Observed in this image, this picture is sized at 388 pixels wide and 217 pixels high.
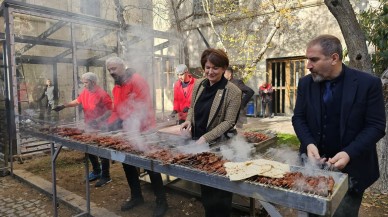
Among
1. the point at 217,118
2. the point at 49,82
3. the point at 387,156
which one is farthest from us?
the point at 49,82

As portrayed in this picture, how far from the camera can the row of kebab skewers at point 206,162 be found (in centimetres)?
176

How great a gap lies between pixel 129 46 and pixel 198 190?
5.69m

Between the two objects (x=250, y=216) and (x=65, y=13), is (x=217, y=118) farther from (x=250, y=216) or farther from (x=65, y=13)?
(x=65, y=13)

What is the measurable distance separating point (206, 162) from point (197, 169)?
0.14 m

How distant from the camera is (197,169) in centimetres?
218

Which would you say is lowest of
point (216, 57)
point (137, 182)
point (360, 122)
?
point (137, 182)

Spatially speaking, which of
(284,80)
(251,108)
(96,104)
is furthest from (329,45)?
(251,108)

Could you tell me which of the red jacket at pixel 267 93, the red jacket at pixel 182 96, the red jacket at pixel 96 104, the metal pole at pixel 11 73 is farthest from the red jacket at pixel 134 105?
the red jacket at pixel 267 93

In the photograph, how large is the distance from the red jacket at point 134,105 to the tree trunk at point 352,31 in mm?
2821

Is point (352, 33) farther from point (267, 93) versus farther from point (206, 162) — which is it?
point (267, 93)

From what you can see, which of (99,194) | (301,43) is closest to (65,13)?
(99,194)

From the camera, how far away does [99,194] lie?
15.8ft

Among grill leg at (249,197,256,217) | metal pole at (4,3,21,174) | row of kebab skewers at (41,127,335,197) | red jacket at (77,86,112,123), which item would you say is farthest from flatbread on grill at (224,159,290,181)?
metal pole at (4,3,21,174)

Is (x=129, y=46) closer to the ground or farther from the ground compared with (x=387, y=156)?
farther from the ground
